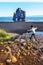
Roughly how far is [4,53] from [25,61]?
47 centimetres

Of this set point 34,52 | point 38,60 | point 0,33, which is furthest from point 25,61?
point 0,33

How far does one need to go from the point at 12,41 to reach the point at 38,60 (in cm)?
143

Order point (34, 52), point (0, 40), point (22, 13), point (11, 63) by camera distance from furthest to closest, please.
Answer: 1. point (22, 13)
2. point (0, 40)
3. point (34, 52)
4. point (11, 63)

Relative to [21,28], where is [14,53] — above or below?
above

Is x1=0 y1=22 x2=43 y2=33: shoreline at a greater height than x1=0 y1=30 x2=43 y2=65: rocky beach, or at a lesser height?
lesser

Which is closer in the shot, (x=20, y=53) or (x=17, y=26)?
(x=20, y=53)

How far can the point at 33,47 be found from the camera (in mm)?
6082

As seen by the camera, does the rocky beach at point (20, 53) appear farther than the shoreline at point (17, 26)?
No

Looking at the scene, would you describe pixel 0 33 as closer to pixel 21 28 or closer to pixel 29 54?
pixel 29 54

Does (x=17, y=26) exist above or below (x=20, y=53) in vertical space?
below

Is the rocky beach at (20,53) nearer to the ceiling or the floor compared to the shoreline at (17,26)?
nearer to the ceiling

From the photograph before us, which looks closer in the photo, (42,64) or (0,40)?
(42,64)

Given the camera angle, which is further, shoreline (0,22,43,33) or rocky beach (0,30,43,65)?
shoreline (0,22,43,33)

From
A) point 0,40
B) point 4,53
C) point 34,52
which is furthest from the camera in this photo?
point 0,40
